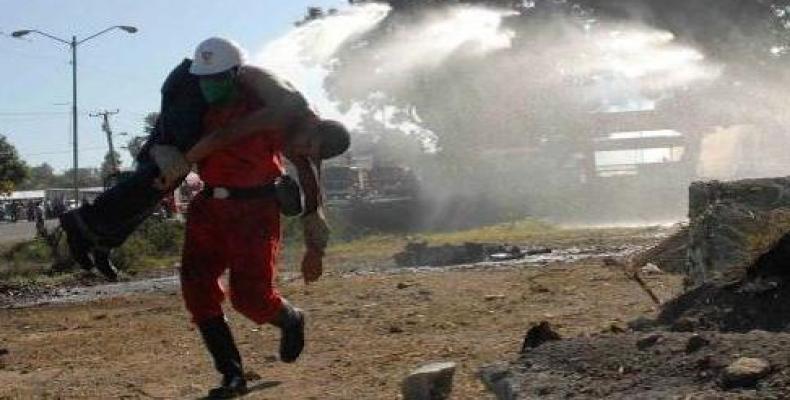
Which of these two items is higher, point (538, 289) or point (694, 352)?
point (694, 352)

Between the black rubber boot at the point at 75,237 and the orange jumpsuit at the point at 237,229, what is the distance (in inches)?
18.4

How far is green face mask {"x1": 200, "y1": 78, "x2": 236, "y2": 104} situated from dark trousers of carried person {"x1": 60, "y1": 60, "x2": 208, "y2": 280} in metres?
0.04

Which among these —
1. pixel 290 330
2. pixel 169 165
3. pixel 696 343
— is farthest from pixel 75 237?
pixel 696 343

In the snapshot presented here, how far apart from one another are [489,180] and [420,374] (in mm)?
36176

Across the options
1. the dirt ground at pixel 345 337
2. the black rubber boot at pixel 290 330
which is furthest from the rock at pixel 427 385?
the black rubber boot at pixel 290 330

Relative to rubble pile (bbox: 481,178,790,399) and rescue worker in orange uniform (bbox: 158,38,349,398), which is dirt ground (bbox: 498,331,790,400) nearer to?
rubble pile (bbox: 481,178,790,399)

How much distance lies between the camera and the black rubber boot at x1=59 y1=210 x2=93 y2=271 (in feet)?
15.6

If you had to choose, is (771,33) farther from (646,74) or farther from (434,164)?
(434,164)

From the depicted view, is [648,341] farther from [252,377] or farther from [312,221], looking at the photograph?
[252,377]

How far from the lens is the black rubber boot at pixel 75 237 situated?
4.76 m

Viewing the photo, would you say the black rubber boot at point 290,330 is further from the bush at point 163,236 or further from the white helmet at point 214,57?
the bush at point 163,236

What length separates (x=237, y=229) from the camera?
490 centimetres

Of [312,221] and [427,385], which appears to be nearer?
[427,385]

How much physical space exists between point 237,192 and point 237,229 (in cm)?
18
